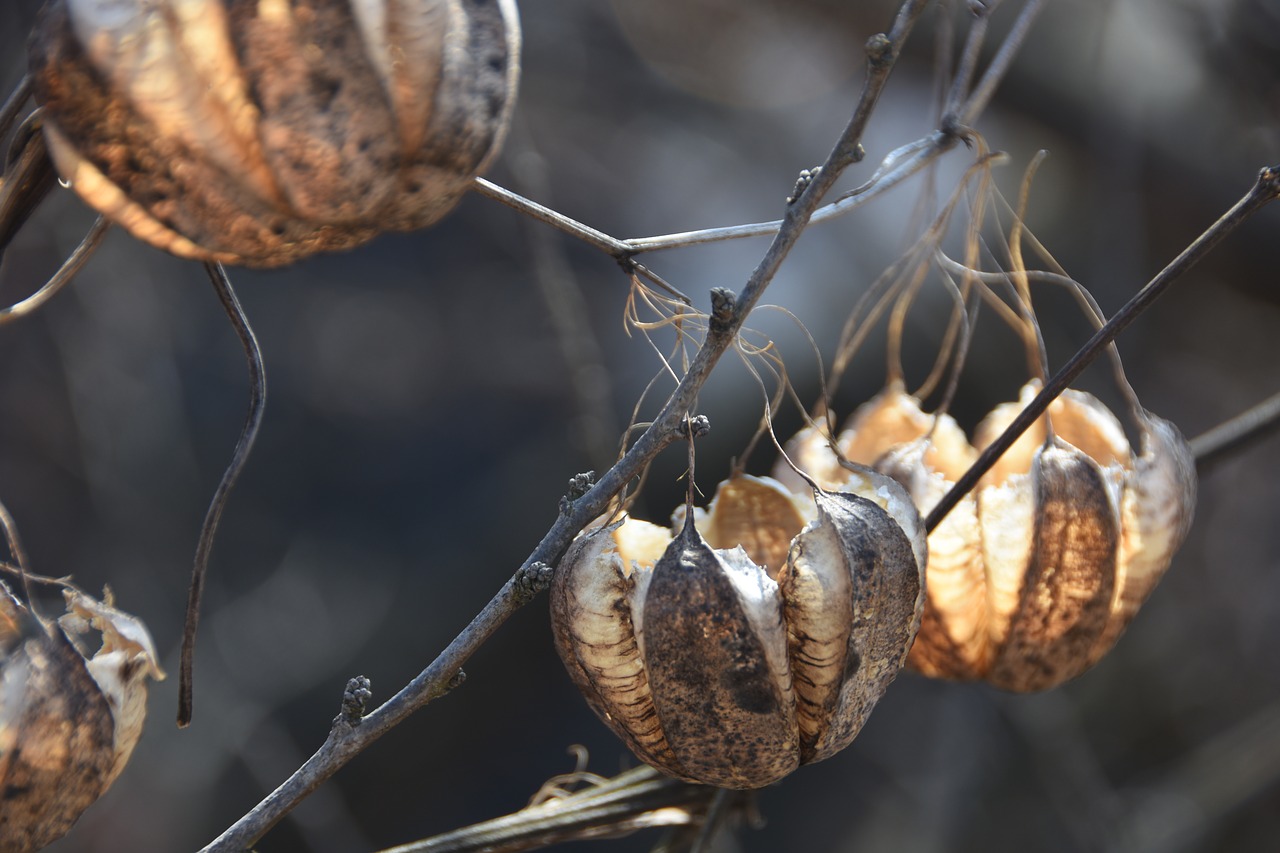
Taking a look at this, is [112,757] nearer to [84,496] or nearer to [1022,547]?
[1022,547]

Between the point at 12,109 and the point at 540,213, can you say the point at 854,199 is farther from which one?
the point at 12,109

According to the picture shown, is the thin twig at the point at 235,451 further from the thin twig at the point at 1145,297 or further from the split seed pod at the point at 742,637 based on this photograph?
the thin twig at the point at 1145,297

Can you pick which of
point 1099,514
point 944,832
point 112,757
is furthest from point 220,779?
point 1099,514

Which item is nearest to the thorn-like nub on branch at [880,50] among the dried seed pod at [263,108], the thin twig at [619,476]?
the thin twig at [619,476]

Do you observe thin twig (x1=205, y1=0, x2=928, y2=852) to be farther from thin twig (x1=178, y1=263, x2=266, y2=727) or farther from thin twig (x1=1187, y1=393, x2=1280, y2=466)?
thin twig (x1=1187, y1=393, x2=1280, y2=466)

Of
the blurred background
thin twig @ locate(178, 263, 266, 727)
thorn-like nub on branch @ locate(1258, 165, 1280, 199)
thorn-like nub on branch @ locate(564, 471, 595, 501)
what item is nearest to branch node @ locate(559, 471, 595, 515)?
thorn-like nub on branch @ locate(564, 471, 595, 501)

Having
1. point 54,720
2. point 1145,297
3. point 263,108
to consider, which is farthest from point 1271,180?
point 54,720
